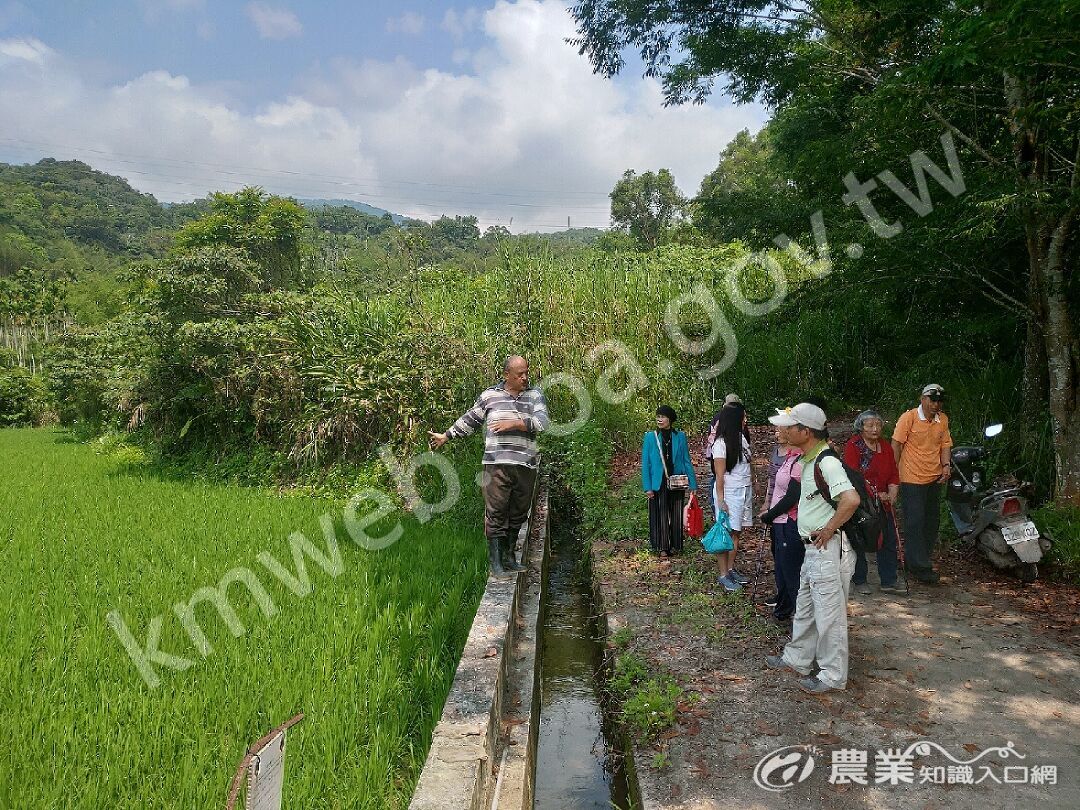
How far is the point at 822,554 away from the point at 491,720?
188 centimetres

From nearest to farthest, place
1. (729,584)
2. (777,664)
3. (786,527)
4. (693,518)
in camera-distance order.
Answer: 1. (777,664)
2. (786,527)
3. (729,584)
4. (693,518)

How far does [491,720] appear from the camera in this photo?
120 inches

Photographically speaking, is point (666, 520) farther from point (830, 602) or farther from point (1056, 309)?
point (1056, 309)

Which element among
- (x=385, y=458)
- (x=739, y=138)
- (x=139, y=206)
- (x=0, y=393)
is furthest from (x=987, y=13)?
(x=139, y=206)

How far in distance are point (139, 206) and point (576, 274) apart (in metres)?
141

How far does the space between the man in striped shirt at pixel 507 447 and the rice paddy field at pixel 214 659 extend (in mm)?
496

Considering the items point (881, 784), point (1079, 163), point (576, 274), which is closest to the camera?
point (881, 784)

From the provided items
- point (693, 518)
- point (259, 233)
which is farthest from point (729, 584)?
point (259, 233)

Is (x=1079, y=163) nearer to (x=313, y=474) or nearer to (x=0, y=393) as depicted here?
(x=313, y=474)

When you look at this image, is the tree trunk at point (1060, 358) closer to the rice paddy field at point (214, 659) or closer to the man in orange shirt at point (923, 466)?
the man in orange shirt at point (923, 466)

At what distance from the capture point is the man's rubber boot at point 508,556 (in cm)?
511

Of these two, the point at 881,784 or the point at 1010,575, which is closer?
the point at 881,784

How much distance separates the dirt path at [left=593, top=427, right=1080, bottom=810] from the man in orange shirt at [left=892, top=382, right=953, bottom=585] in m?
0.36

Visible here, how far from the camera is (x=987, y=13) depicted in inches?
155
